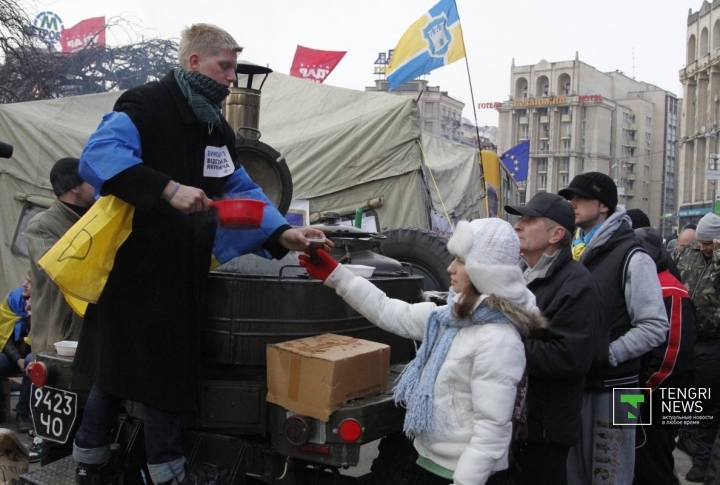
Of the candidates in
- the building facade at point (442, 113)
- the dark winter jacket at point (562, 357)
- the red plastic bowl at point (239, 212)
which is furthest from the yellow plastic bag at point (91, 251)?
the building facade at point (442, 113)

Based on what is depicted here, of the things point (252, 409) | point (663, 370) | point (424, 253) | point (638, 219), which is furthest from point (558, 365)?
point (424, 253)

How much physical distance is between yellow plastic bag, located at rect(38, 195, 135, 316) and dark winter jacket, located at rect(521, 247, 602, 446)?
1.74m

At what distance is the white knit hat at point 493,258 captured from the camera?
2658 millimetres

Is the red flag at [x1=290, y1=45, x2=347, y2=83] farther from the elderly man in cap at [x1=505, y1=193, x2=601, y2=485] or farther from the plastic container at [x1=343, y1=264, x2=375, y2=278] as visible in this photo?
the elderly man in cap at [x1=505, y1=193, x2=601, y2=485]

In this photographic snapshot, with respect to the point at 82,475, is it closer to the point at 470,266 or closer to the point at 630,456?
the point at 470,266

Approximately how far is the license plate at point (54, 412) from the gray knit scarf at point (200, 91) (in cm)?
155

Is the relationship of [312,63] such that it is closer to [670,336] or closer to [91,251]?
[670,336]

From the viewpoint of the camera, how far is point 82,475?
3.14 m

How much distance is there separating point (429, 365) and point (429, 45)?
9.83 meters

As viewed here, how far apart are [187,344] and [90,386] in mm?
807

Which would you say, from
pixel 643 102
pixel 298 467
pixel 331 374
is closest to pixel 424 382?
pixel 331 374

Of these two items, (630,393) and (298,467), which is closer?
(298,467)

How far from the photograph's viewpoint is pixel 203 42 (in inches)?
118

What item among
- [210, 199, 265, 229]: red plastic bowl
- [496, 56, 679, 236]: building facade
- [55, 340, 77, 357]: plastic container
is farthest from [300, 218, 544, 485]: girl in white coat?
[496, 56, 679, 236]: building facade
